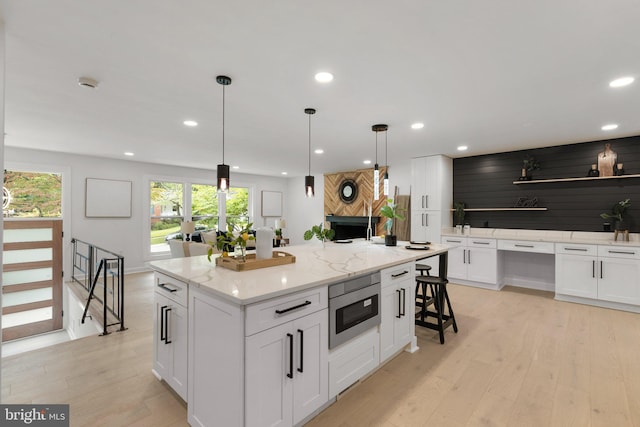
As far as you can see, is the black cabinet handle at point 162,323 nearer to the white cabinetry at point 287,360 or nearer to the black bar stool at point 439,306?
the white cabinetry at point 287,360

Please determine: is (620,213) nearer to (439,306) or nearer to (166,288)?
(439,306)

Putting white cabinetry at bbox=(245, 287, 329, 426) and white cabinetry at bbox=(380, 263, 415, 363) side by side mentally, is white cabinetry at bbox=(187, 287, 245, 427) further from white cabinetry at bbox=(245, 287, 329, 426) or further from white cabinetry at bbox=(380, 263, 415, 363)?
white cabinetry at bbox=(380, 263, 415, 363)

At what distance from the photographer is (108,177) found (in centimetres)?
596

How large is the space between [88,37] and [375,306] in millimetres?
2647

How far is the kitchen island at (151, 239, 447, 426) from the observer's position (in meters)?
1.50

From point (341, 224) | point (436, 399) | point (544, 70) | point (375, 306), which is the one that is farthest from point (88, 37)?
point (341, 224)

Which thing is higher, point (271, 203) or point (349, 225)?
point (271, 203)

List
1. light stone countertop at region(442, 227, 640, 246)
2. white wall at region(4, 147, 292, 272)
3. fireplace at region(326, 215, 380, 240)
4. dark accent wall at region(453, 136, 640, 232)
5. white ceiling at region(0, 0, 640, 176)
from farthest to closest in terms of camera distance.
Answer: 1. fireplace at region(326, 215, 380, 240)
2. white wall at region(4, 147, 292, 272)
3. dark accent wall at region(453, 136, 640, 232)
4. light stone countertop at region(442, 227, 640, 246)
5. white ceiling at region(0, 0, 640, 176)

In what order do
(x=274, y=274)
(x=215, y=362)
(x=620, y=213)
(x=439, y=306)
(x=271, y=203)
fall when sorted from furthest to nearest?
(x=271, y=203) → (x=620, y=213) → (x=439, y=306) → (x=274, y=274) → (x=215, y=362)

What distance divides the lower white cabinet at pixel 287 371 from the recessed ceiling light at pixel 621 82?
301 cm

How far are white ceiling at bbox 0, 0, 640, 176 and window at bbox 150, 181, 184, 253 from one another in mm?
2780

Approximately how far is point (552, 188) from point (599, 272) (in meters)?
1.46

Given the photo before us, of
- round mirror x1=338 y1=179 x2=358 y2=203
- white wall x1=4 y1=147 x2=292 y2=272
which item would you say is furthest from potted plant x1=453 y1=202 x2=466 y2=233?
white wall x1=4 y1=147 x2=292 y2=272

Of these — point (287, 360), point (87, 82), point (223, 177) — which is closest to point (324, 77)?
point (223, 177)
